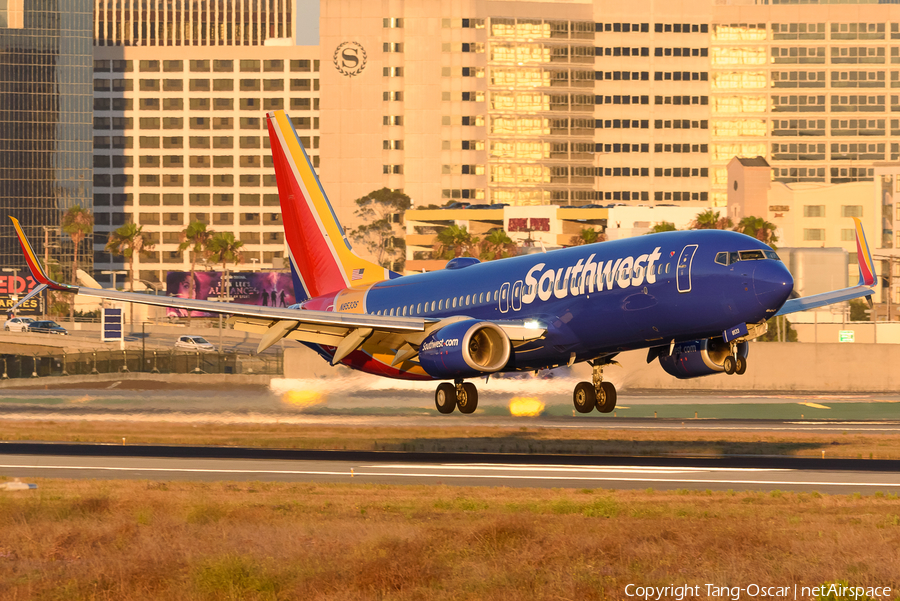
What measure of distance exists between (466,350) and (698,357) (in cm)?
956

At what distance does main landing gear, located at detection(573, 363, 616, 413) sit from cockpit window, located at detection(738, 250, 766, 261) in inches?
366

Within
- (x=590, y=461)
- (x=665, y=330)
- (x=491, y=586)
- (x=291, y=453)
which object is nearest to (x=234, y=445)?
(x=291, y=453)

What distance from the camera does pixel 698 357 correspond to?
1817 inches

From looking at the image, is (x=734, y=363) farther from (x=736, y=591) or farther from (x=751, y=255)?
(x=736, y=591)

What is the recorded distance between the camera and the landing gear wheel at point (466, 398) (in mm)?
48938

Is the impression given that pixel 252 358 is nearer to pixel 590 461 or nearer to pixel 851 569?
pixel 590 461

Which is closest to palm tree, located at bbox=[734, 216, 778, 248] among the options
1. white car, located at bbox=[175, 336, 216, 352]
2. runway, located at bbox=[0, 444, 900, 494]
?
white car, located at bbox=[175, 336, 216, 352]

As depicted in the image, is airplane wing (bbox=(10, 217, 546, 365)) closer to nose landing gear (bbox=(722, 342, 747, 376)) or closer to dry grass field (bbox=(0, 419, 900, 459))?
nose landing gear (bbox=(722, 342, 747, 376))

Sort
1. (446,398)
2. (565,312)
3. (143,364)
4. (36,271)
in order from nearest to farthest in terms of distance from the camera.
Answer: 1. (565,312)
2. (36,271)
3. (446,398)
4. (143,364)

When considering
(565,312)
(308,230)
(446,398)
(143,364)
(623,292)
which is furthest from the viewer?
(143,364)

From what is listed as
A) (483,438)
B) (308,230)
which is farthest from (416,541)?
(483,438)

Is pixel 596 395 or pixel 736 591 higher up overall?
pixel 596 395

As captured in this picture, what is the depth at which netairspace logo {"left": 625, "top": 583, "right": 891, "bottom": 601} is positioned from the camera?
30.8 meters

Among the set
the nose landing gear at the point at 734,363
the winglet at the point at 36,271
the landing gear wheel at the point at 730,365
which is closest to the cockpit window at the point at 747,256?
the nose landing gear at the point at 734,363
